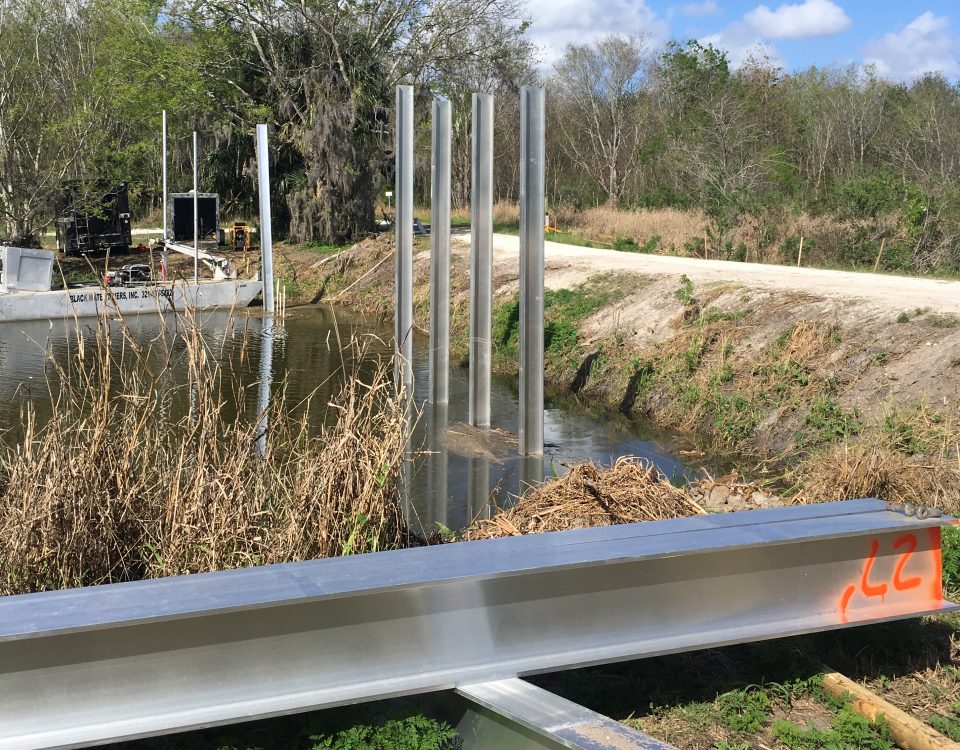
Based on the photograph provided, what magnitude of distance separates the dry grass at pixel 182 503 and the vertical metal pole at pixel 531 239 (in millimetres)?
5211

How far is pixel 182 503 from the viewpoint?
16.9ft

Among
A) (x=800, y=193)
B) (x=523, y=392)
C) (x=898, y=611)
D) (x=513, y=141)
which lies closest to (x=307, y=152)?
(x=800, y=193)

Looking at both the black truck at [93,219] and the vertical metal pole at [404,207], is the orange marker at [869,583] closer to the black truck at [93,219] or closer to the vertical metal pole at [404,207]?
the vertical metal pole at [404,207]

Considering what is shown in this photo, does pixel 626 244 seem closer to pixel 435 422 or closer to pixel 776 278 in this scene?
pixel 776 278

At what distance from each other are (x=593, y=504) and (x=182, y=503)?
229 centimetres

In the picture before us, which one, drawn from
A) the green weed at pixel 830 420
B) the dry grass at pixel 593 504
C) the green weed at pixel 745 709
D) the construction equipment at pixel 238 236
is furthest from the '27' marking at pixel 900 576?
the construction equipment at pixel 238 236

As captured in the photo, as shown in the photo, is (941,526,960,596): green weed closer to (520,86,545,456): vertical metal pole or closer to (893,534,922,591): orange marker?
(893,534,922,591): orange marker

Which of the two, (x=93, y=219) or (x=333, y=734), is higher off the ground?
(x=93, y=219)

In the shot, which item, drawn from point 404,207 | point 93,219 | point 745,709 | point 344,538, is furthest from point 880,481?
point 93,219

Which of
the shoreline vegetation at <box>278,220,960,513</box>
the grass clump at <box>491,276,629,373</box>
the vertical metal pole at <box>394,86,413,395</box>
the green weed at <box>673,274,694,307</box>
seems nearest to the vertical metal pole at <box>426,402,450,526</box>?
the vertical metal pole at <box>394,86,413,395</box>

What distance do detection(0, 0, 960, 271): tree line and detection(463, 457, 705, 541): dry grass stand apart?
59.4 ft

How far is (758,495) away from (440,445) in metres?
5.12

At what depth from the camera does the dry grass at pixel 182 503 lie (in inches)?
193

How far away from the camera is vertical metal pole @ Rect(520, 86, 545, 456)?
10555 mm
